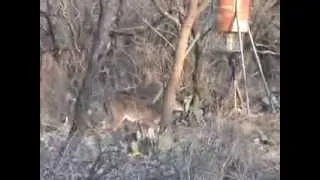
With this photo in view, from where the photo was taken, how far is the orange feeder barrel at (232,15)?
7.30 ft

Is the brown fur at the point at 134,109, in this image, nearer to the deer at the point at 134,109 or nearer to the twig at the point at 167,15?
the deer at the point at 134,109

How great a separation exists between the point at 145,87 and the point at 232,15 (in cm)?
40

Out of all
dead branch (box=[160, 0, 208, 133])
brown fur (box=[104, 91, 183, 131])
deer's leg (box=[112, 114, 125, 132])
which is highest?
dead branch (box=[160, 0, 208, 133])

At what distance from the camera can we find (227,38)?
2.23 meters

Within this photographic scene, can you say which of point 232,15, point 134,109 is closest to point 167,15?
point 232,15

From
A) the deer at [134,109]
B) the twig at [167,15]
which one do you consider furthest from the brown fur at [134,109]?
the twig at [167,15]

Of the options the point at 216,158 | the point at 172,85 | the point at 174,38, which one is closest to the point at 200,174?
the point at 216,158

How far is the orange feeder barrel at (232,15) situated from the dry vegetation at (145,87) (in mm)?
27

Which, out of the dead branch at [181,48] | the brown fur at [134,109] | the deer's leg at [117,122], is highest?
the dead branch at [181,48]

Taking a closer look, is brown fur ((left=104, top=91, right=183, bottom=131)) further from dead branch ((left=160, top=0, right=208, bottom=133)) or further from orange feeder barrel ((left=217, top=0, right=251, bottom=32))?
orange feeder barrel ((left=217, top=0, right=251, bottom=32))

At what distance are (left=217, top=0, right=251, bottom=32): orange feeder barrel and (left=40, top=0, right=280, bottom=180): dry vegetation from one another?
1.1 inches

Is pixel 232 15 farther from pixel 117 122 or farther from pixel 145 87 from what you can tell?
pixel 117 122

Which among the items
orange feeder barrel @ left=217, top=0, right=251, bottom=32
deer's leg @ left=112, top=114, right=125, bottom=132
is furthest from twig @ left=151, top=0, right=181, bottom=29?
deer's leg @ left=112, top=114, right=125, bottom=132

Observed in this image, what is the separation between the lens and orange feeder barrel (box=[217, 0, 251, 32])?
223 cm
